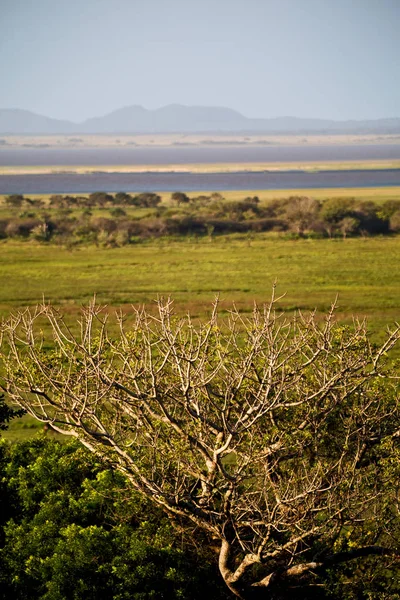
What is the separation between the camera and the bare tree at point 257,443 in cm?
1494

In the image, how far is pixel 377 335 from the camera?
144 ft

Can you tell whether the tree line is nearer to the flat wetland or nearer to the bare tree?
the flat wetland

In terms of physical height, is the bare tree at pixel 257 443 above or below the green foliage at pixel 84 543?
above

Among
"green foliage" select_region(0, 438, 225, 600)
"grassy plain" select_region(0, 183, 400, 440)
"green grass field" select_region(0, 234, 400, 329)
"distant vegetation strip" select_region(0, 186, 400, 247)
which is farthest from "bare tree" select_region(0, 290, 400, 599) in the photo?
"distant vegetation strip" select_region(0, 186, 400, 247)

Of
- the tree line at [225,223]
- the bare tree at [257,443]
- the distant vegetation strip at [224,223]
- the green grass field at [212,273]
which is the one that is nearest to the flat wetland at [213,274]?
the green grass field at [212,273]

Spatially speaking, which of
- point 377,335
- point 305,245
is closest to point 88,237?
point 305,245

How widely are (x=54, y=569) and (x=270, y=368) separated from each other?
5.63 m

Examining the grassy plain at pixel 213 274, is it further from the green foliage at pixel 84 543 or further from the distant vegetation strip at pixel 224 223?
the green foliage at pixel 84 543

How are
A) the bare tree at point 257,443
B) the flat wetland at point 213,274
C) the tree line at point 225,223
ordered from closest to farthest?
the bare tree at point 257,443
the flat wetland at point 213,274
the tree line at point 225,223

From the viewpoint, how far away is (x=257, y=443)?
1736 centimetres

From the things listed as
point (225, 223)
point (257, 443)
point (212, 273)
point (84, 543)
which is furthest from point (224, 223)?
point (84, 543)

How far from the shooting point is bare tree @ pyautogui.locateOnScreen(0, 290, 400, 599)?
14938 millimetres

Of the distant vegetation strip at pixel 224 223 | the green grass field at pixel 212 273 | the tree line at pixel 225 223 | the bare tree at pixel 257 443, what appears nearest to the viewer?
the bare tree at pixel 257 443

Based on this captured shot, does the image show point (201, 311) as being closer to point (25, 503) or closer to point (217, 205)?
point (25, 503)
